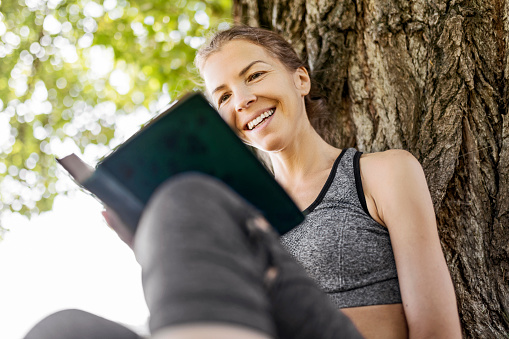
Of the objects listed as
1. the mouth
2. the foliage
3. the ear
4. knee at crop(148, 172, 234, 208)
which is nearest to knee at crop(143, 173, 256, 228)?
knee at crop(148, 172, 234, 208)

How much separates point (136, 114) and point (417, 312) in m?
4.73

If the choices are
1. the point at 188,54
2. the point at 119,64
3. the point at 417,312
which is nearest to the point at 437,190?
the point at 417,312

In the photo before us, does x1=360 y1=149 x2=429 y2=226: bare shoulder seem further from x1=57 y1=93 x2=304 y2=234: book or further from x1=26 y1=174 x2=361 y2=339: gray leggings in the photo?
x1=26 y1=174 x2=361 y2=339: gray leggings

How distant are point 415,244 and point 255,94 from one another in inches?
32.7

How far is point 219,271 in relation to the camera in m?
0.76

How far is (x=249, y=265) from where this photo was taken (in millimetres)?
812

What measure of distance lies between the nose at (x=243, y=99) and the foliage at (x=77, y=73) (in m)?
2.30

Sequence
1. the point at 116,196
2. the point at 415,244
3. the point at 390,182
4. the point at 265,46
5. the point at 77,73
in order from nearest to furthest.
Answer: the point at 116,196
the point at 415,244
the point at 390,182
the point at 265,46
the point at 77,73

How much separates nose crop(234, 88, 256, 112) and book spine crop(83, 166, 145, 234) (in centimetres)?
81

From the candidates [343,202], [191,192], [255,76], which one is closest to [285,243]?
[343,202]

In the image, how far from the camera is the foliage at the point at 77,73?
4645 millimetres

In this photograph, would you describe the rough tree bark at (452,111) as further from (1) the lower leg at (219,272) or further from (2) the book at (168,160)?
(1) the lower leg at (219,272)

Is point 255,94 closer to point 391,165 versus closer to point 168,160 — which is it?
point 391,165

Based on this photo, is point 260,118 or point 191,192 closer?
point 191,192
